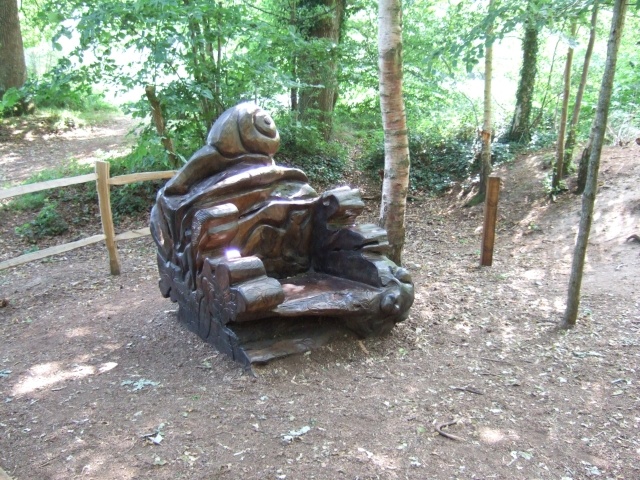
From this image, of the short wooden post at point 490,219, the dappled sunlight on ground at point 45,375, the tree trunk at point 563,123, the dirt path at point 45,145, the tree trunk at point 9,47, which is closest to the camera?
the dappled sunlight on ground at point 45,375

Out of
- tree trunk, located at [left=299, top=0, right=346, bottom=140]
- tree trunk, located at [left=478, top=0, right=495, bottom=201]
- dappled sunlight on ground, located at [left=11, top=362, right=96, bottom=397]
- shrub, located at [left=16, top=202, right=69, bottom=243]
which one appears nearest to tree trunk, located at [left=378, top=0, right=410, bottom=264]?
tree trunk, located at [left=478, top=0, right=495, bottom=201]

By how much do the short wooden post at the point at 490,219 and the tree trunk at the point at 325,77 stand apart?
401cm

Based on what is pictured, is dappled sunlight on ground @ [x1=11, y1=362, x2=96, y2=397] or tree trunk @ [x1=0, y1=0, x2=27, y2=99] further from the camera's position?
tree trunk @ [x1=0, y1=0, x2=27, y2=99]

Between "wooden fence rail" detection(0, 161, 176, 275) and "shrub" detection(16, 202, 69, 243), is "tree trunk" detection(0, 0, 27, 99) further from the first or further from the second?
"wooden fence rail" detection(0, 161, 176, 275)

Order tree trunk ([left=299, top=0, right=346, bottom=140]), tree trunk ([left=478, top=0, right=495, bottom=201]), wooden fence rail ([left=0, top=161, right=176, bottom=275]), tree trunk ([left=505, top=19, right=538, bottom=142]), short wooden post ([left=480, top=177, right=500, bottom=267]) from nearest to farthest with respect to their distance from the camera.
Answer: wooden fence rail ([left=0, top=161, right=176, bottom=275]), short wooden post ([left=480, top=177, right=500, bottom=267]), tree trunk ([left=478, top=0, right=495, bottom=201]), tree trunk ([left=299, top=0, right=346, bottom=140]), tree trunk ([left=505, top=19, right=538, bottom=142])

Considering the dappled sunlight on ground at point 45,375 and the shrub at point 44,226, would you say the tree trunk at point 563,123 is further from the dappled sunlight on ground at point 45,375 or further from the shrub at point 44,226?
the shrub at point 44,226

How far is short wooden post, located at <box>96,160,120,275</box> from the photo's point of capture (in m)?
5.86

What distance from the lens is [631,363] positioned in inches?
140

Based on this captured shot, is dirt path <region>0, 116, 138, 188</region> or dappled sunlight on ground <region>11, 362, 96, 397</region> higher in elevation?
dirt path <region>0, 116, 138, 188</region>

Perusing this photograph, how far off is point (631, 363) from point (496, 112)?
30.5 ft

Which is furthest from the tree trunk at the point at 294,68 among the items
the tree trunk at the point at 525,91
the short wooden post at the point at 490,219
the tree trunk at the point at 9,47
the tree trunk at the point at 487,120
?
the tree trunk at the point at 9,47

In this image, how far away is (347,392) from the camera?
3.29m

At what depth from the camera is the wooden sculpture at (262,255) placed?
351cm

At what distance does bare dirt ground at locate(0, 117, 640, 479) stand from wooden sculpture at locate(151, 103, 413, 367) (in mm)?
240
